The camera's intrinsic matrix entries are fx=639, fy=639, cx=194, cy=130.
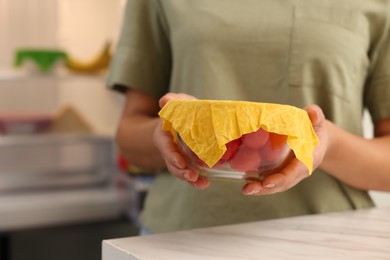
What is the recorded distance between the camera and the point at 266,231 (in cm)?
69

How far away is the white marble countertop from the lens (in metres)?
0.60

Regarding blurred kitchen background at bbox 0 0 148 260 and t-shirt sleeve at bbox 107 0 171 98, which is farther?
blurred kitchen background at bbox 0 0 148 260

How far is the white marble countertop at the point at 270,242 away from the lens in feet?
1.96

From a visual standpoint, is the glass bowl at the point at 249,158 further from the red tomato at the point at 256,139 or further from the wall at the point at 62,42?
the wall at the point at 62,42

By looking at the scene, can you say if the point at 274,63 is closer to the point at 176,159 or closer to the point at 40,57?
the point at 176,159

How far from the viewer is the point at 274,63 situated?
857 mm

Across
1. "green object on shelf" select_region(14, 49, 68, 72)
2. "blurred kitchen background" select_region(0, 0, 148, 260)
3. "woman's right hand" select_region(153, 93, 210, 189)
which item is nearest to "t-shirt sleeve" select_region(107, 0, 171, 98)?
"woman's right hand" select_region(153, 93, 210, 189)

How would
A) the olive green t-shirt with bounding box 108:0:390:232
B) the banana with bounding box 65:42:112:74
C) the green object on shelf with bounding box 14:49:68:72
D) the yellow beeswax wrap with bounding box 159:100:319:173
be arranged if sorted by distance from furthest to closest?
the banana with bounding box 65:42:112:74
the green object on shelf with bounding box 14:49:68:72
the olive green t-shirt with bounding box 108:0:390:232
the yellow beeswax wrap with bounding box 159:100:319:173

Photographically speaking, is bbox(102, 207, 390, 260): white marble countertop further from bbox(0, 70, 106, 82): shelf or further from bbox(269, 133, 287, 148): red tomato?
bbox(0, 70, 106, 82): shelf

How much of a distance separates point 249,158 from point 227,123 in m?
0.05

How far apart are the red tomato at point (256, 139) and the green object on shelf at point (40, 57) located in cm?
175

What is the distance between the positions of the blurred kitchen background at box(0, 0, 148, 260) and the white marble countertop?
1.44m

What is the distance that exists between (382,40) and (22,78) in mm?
1613

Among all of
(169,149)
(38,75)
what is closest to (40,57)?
(38,75)
